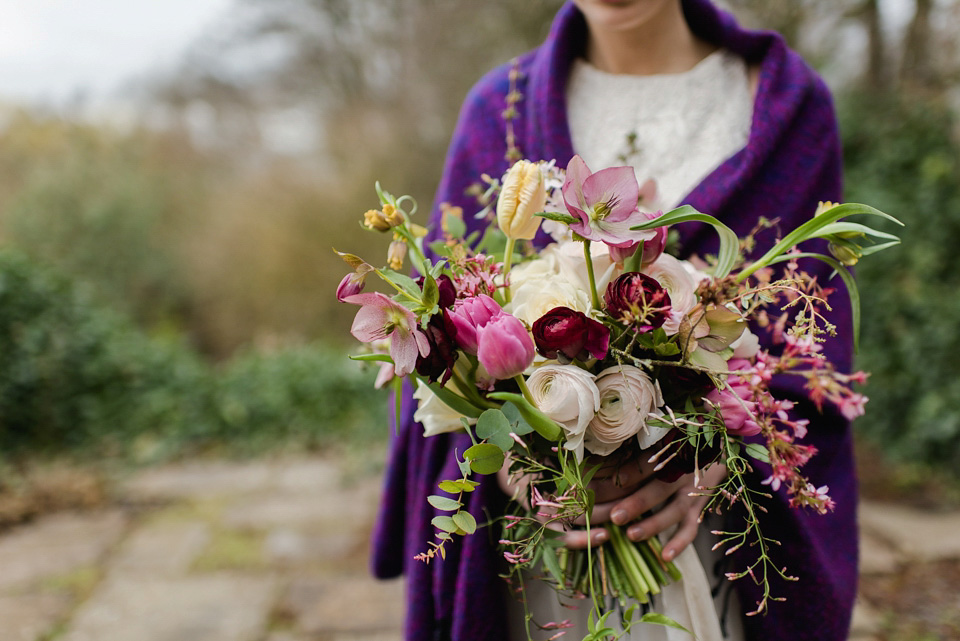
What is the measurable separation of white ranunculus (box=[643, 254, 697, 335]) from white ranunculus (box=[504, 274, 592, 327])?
0.09 meters

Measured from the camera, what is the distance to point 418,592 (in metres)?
1.30

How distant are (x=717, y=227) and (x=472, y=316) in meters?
0.29

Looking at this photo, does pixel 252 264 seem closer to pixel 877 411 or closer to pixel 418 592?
pixel 877 411

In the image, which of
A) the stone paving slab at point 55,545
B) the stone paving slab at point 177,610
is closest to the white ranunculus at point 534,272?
the stone paving slab at point 177,610

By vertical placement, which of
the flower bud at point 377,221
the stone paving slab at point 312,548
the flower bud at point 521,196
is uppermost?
the stone paving slab at point 312,548

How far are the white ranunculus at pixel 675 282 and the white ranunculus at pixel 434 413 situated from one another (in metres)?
0.30

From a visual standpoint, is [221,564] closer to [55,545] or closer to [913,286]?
[55,545]

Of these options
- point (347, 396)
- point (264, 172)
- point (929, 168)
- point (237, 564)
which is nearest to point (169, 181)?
point (264, 172)

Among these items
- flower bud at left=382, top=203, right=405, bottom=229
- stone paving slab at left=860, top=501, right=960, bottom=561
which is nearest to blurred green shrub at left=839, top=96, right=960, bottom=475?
stone paving slab at left=860, top=501, right=960, bottom=561

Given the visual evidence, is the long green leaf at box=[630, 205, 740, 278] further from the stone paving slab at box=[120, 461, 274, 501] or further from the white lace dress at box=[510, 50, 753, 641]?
the stone paving slab at box=[120, 461, 274, 501]

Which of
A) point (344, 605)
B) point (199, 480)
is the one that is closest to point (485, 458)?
point (344, 605)

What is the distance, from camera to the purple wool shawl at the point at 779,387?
1.17m

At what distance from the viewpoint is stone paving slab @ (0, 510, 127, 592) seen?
255 centimetres

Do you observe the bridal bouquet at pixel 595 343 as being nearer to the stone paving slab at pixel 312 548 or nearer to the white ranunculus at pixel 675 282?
the white ranunculus at pixel 675 282
